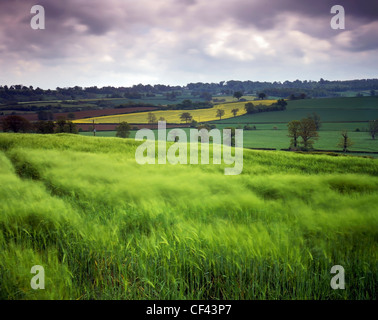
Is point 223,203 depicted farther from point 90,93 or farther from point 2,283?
point 90,93

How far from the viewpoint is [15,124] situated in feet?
56.0

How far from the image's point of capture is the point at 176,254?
340 centimetres

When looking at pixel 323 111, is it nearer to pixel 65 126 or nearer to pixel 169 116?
pixel 169 116

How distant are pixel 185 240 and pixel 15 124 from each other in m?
18.8

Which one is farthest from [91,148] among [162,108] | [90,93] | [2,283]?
[162,108]

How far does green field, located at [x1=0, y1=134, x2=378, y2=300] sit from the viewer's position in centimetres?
293

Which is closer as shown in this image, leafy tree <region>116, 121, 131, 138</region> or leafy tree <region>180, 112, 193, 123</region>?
leafy tree <region>116, 121, 131, 138</region>

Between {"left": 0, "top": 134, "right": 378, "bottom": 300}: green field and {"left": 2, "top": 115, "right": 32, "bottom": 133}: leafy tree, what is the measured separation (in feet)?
40.6

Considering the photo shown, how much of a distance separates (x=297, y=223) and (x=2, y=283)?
4.54 m

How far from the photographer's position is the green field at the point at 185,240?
2.93 metres

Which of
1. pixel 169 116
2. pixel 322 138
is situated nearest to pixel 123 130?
pixel 169 116

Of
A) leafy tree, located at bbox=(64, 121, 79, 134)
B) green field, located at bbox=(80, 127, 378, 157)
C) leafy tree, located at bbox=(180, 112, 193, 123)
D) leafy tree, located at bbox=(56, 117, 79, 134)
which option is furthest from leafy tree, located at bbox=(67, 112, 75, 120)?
leafy tree, located at bbox=(180, 112, 193, 123)

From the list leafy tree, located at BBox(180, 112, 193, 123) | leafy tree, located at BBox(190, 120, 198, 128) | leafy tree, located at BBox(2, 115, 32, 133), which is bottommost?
leafy tree, located at BBox(2, 115, 32, 133)

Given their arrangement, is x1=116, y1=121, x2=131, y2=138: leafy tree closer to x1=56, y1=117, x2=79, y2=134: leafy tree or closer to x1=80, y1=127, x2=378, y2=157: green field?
x1=56, y1=117, x2=79, y2=134: leafy tree
